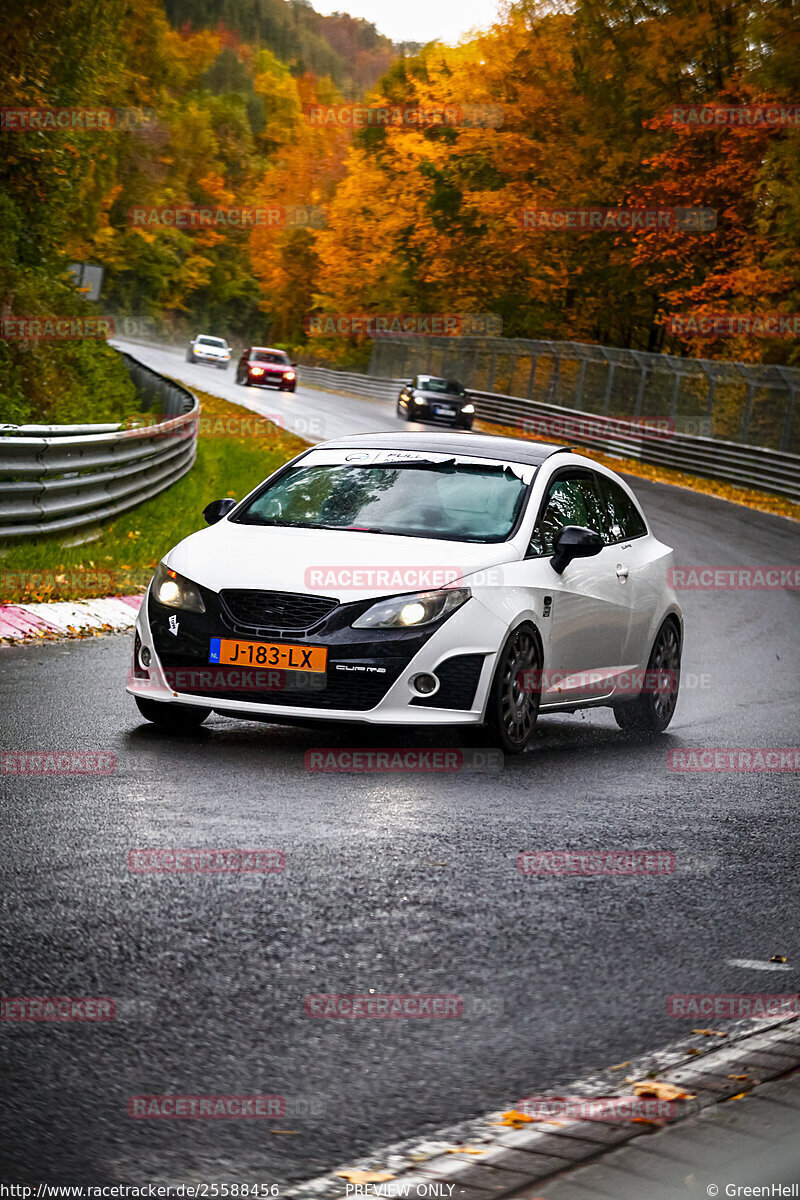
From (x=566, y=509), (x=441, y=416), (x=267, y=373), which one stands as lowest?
(x=441, y=416)

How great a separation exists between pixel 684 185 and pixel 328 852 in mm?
45467

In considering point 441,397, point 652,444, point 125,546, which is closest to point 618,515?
point 125,546

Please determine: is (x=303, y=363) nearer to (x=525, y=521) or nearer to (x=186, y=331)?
(x=186, y=331)

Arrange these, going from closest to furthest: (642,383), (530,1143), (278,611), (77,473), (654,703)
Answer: (530,1143) → (278,611) → (654,703) → (77,473) → (642,383)

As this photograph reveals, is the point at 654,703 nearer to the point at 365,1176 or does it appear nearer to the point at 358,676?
the point at 358,676

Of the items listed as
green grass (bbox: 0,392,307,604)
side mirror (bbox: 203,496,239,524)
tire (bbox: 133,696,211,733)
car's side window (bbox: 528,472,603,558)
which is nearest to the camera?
tire (bbox: 133,696,211,733)

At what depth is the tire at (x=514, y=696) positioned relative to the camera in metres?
8.30

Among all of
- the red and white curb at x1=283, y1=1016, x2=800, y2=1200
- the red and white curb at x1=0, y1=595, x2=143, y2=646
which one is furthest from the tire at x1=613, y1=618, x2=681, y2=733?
the red and white curb at x1=283, y1=1016, x2=800, y2=1200

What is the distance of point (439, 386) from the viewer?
48812 mm

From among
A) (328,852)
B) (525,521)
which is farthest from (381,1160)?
(525,521)

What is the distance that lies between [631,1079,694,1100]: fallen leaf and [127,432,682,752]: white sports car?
4.21 meters

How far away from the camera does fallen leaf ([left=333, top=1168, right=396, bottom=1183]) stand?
10.7ft

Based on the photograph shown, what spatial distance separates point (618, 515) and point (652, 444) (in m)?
31.2

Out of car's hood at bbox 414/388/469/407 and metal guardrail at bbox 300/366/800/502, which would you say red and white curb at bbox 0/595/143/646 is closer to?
metal guardrail at bbox 300/366/800/502
